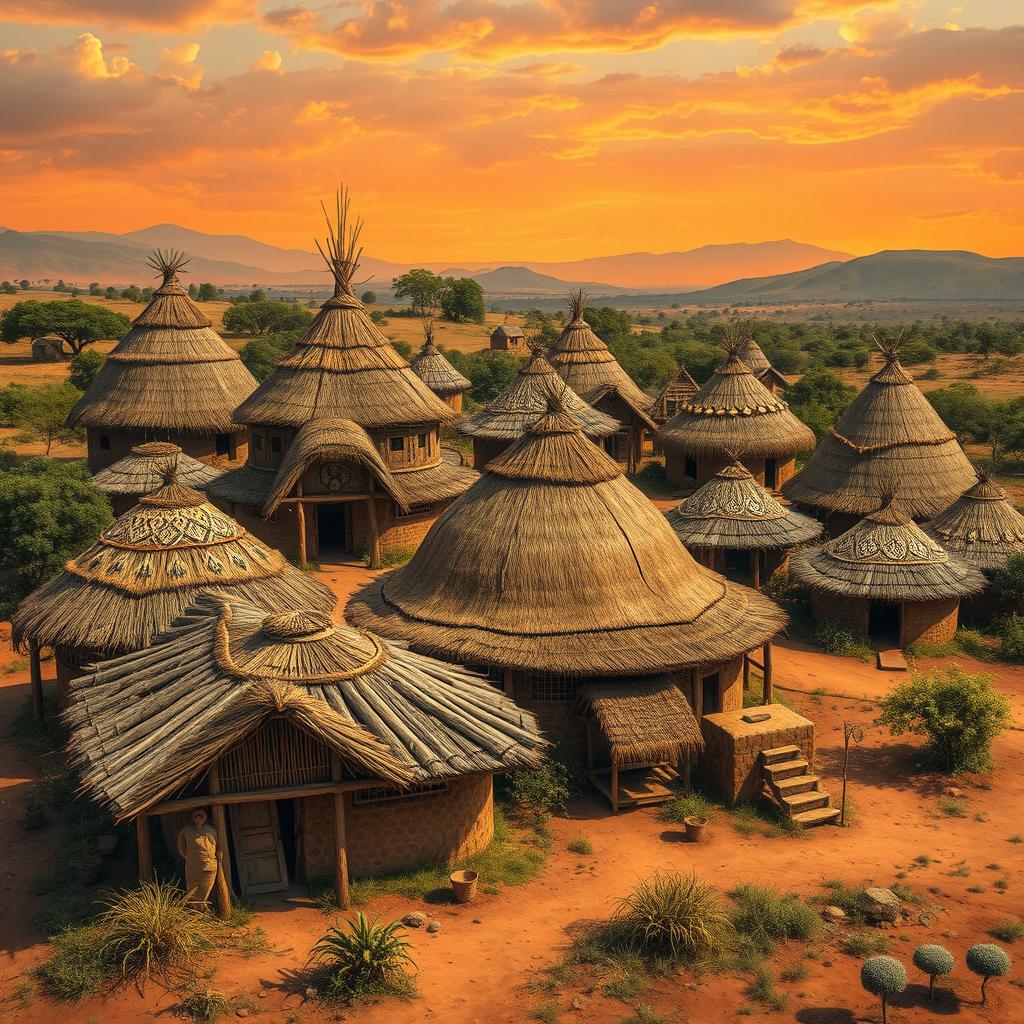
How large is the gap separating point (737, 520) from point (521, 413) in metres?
14.4

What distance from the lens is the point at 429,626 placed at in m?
19.9

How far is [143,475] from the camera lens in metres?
33.2

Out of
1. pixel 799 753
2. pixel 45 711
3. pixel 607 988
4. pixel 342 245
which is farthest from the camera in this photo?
pixel 342 245

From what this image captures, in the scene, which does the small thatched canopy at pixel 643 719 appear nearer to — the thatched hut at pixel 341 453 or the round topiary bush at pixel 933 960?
the round topiary bush at pixel 933 960

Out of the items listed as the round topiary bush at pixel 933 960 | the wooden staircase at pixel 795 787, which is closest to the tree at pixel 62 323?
the wooden staircase at pixel 795 787

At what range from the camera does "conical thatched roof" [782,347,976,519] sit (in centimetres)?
3353

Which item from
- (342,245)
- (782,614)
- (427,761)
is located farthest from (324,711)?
(342,245)

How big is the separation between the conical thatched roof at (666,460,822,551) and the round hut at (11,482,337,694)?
489 inches

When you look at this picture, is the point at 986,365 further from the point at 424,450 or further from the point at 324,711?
the point at 324,711

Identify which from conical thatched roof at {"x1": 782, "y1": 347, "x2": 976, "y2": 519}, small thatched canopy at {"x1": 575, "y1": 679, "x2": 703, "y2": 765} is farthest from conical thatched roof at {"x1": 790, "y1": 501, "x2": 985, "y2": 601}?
small thatched canopy at {"x1": 575, "y1": 679, "x2": 703, "y2": 765}

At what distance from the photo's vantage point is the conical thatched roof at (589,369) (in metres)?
47.8

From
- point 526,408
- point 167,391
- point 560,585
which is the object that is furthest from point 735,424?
point 560,585

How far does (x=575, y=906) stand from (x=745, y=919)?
95.3 inches

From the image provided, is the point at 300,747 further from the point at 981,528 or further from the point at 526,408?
the point at 526,408
